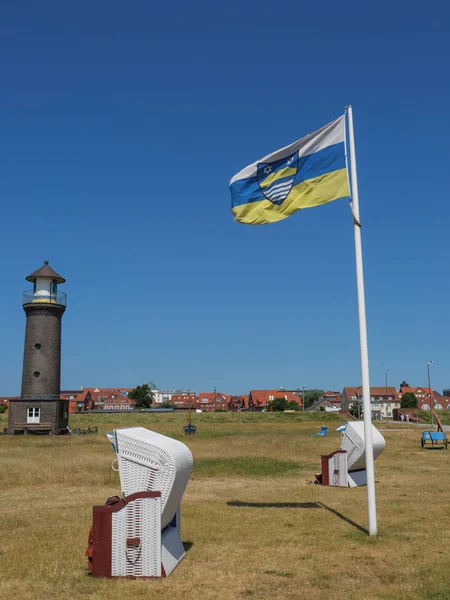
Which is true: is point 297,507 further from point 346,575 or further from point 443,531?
point 346,575

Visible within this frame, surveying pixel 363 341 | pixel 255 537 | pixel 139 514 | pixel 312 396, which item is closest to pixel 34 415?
pixel 255 537

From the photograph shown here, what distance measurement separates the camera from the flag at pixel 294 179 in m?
11.0

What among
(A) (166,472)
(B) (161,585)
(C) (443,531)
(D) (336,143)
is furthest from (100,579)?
(D) (336,143)

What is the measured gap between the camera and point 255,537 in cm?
1027

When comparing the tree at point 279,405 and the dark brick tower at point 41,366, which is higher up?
the dark brick tower at point 41,366

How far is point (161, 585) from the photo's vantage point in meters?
7.57

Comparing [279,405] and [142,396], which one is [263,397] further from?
[142,396]

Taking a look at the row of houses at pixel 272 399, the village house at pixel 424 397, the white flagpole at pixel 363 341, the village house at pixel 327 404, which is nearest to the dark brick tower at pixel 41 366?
the white flagpole at pixel 363 341

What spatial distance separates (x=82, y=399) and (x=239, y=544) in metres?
168

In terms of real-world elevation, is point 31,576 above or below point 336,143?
below

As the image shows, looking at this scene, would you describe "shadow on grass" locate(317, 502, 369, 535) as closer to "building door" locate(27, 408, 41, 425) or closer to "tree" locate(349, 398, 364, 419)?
"building door" locate(27, 408, 41, 425)

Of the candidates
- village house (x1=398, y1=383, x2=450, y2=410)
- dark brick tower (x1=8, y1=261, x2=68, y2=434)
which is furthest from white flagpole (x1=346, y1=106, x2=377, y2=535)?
village house (x1=398, y1=383, x2=450, y2=410)

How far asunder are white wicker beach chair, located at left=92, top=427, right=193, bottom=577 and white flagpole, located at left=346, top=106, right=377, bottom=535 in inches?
140

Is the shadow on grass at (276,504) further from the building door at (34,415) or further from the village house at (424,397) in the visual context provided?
the village house at (424,397)
